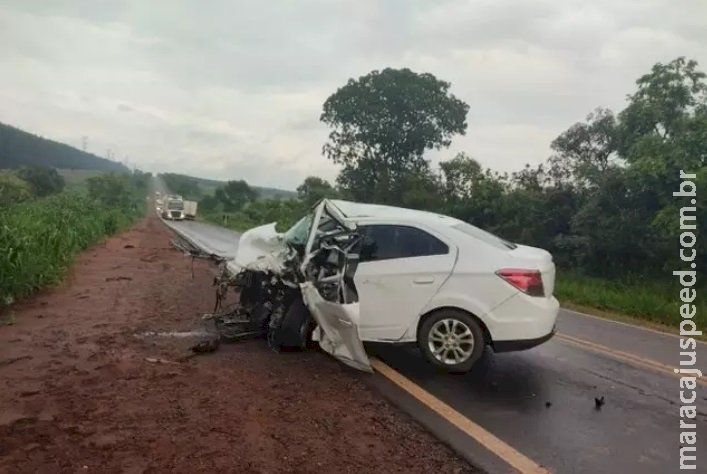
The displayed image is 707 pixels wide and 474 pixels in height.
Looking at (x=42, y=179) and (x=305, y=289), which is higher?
(x=42, y=179)

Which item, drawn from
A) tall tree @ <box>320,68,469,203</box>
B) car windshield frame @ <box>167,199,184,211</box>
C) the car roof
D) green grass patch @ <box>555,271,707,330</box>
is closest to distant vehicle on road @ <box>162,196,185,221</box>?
car windshield frame @ <box>167,199,184,211</box>

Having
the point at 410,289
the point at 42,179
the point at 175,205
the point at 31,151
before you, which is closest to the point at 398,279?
the point at 410,289

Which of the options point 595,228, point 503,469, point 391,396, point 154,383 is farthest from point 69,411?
point 595,228

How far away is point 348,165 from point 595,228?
2431 centimetres

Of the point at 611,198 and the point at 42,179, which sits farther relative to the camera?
the point at 42,179

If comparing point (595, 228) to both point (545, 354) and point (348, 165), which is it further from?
point (348, 165)

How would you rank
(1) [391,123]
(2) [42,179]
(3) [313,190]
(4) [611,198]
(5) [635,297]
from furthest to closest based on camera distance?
(2) [42,179], (3) [313,190], (1) [391,123], (4) [611,198], (5) [635,297]

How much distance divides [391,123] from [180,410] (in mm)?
35433

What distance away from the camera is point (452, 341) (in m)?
6.07

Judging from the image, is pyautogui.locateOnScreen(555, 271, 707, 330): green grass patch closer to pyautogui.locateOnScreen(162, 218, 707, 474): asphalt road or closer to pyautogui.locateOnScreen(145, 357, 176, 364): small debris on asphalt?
pyautogui.locateOnScreen(162, 218, 707, 474): asphalt road

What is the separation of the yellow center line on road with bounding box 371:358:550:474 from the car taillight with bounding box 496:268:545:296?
4.63 ft

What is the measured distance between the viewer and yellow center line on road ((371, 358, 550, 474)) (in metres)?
4.01

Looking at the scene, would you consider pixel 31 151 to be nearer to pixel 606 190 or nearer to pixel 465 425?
pixel 606 190

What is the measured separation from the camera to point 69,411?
15.2ft
